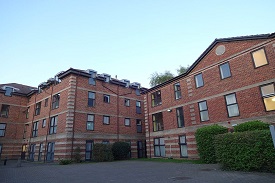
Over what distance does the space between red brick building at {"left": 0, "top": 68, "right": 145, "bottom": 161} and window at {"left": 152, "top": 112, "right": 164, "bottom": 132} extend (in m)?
4.99

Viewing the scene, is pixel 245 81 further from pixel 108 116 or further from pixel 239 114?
pixel 108 116

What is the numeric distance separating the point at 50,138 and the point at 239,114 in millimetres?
20516

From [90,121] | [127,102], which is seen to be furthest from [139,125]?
[90,121]

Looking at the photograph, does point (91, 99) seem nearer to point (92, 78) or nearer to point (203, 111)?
point (92, 78)

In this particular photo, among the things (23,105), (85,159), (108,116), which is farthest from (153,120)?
(23,105)

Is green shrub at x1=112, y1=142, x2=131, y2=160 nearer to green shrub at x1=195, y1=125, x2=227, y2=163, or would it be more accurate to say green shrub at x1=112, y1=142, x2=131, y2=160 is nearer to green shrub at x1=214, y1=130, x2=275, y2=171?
green shrub at x1=195, y1=125, x2=227, y2=163

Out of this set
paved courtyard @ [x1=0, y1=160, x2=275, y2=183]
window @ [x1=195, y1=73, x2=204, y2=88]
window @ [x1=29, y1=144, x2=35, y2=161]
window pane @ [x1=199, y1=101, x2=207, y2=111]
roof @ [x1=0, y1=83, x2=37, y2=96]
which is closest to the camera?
paved courtyard @ [x1=0, y1=160, x2=275, y2=183]

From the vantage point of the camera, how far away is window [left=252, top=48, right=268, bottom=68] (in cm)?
1443

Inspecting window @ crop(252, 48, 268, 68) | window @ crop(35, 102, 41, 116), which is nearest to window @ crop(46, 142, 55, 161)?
window @ crop(35, 102, 41, 116)

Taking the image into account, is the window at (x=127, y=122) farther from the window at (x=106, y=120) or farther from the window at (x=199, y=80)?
the window at (x=199, y=80)

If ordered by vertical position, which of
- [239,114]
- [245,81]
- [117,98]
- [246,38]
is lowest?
→ [239,114]

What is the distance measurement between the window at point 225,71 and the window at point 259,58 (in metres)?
2.19

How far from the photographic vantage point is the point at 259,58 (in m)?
14.8

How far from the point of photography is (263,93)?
14.1m
